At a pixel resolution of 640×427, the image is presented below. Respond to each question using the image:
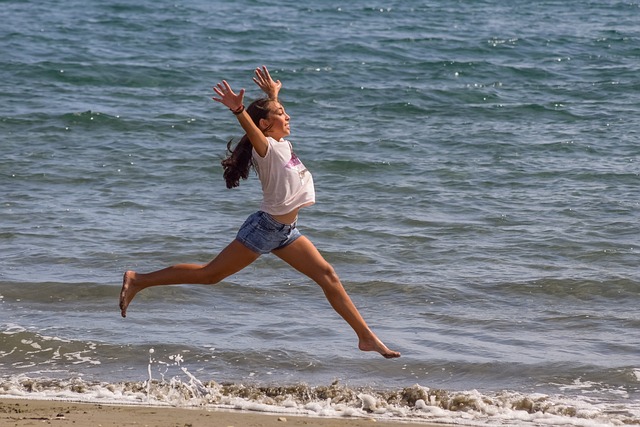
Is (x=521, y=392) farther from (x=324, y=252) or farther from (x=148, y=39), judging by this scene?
(x=148, y=39)

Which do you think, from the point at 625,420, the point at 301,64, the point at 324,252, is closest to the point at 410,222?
the point at 324,252

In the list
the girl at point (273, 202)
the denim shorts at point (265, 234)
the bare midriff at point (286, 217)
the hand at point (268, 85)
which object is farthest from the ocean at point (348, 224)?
the hand at point (268, 85)

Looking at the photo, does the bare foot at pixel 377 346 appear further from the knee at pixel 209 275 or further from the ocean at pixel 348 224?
the knee at pixel 209 275

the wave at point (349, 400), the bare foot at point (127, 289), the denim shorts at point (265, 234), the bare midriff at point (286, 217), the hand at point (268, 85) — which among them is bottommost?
the wave at point (349, 400)

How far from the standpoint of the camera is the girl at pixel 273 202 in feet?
19.7

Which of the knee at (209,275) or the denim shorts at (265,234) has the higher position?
the denim shorts at (265,234)

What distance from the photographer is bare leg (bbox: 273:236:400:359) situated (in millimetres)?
6152

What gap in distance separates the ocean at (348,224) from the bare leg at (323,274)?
449 millimetres

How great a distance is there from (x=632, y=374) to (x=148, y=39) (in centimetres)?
1769

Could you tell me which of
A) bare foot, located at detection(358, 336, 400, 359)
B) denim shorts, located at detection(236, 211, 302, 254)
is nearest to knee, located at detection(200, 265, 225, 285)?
denim shorts, located at detection(236, 211, 302, 254)

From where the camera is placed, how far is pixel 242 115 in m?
5.79

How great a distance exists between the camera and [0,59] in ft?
66.0

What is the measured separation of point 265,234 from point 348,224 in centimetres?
516

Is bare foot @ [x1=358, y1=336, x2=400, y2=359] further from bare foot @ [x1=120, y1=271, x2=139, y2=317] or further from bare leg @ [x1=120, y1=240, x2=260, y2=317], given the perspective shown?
bare foot @ [x1=120, y1=271, x2=139, y2=317]
